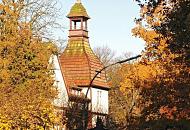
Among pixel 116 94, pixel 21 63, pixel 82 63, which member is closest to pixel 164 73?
pixel 21 63

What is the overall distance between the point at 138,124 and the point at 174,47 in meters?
10.4

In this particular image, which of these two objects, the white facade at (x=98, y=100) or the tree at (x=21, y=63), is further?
the white facade at (x=98, y=100)

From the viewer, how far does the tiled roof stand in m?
62.1

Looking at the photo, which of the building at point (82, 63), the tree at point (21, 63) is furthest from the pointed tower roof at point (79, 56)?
the tree at point (21, 63)

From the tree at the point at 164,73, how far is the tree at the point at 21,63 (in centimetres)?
516

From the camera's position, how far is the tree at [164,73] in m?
16.9

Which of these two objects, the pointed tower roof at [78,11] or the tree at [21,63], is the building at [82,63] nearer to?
the pointed tower roof at [78,11]

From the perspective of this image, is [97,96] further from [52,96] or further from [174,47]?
[174,47]

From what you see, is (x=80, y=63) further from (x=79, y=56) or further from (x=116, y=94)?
(x=116, y=94)

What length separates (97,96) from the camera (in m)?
64.1

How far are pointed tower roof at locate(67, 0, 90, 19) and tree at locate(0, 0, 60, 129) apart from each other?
29931mm

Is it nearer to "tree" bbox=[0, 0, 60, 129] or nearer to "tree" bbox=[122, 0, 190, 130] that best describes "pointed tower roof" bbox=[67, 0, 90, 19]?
"tree" bbox=[0, 0, 60, 129]

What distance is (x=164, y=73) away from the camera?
27.4 meters

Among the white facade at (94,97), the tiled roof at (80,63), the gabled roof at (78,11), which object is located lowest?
the white facade at (94,97)
